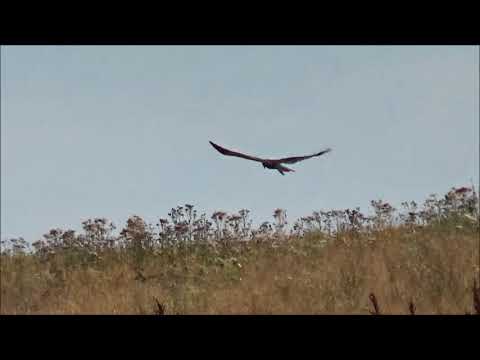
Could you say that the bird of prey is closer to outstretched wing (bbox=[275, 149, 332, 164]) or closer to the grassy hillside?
outstretched wing (bbox=[275, 149, 332, 164])

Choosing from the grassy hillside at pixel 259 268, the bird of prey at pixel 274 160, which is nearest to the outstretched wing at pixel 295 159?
the bird of prey at pixel 274 160

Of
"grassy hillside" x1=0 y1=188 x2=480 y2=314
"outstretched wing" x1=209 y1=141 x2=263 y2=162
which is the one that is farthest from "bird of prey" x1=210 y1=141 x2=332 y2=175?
"grassy hillside" x1=0 y1=188 x2=480 y2=314

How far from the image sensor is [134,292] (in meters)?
4.99

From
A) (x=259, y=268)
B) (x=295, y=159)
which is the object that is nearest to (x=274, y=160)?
(x=295, y=159)

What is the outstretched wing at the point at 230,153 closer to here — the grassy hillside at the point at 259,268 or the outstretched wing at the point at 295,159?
the outstretched wing at the point at 295,159

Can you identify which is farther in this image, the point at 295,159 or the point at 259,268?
the point at 259,268

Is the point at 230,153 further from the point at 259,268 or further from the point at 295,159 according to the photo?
the point at 259,268

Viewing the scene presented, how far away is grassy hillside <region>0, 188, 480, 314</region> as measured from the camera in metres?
4.34

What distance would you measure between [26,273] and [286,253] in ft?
10.1

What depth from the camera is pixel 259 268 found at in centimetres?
543
